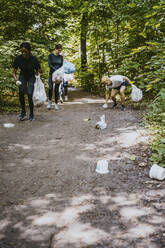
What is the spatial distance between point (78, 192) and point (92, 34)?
11.9 m

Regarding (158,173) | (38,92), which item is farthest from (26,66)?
(158,173)

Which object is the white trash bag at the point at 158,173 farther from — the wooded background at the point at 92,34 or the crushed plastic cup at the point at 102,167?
the wooded background at the point at 92,34

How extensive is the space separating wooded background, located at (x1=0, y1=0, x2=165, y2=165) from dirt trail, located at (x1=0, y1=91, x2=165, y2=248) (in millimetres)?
1457

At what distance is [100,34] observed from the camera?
43.0 ft

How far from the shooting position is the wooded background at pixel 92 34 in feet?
25.5

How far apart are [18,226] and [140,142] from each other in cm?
305

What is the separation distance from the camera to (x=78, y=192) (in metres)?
3.11

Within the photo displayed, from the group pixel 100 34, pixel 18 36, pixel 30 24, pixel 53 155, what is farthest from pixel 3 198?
pixel 100 34

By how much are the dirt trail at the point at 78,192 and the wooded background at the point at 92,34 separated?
1457 mm

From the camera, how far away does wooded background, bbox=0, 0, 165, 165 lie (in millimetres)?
7762

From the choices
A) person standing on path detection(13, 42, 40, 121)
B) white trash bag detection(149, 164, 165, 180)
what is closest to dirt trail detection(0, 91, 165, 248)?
white trash bag detection(149, 164, 165, 180)

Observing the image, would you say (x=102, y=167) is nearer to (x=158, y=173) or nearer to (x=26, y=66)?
(x=158, y=173)

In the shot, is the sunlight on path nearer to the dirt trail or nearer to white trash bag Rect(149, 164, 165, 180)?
the dirt trail

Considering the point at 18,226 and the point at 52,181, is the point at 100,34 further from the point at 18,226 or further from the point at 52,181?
the point at 18,226
